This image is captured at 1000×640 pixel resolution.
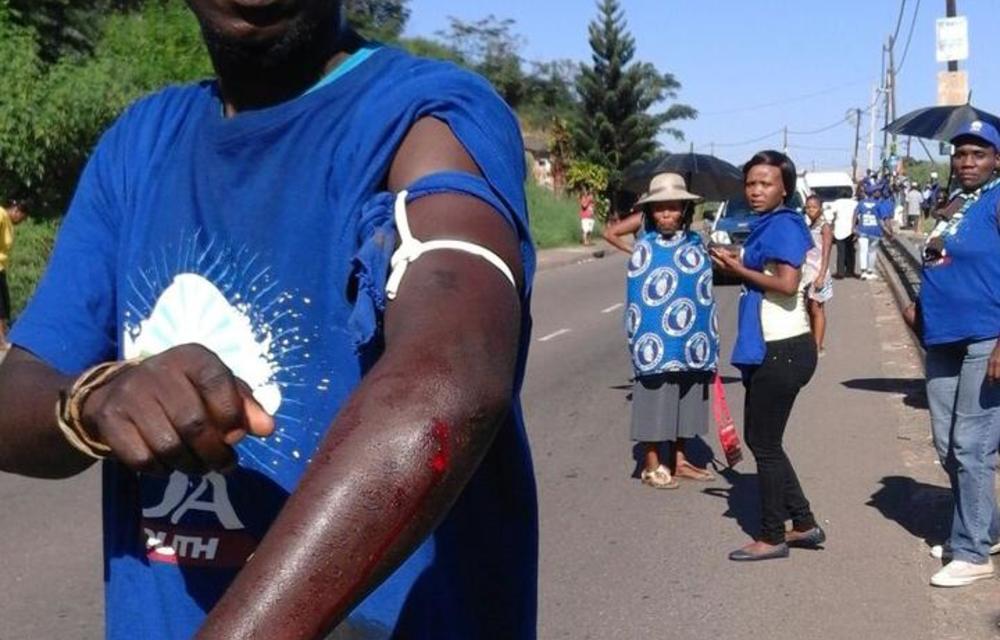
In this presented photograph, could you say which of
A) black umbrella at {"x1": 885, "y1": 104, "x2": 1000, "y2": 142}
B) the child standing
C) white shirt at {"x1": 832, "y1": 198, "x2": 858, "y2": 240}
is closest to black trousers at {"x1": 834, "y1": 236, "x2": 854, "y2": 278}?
white shirt at {"x1": 832, "y1": 198, "x2": 858, "y2": 240}

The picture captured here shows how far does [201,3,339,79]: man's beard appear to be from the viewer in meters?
1.50

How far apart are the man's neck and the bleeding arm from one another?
0.49 meters

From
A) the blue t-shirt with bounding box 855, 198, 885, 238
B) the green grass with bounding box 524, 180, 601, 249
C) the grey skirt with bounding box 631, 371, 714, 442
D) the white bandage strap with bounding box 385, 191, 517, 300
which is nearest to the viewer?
the white bandage strap with bounding box 385, 191, 517, 300

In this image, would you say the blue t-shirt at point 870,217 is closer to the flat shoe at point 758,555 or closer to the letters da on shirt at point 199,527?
the flat shoe at point 758,555

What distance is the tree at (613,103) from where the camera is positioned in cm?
6244

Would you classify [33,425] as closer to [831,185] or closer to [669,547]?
[669,547]

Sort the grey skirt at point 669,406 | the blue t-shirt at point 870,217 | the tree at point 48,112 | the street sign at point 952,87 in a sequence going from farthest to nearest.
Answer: the blue t-shirt at point 870,217, the street sign at point 952,87, the tree at point 48,112, the grey skirt at point 669,406

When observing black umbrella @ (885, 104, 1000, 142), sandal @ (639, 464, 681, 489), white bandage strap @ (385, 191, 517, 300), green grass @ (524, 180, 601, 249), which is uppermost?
white bandage strap @ (385, 191, 517, 300)

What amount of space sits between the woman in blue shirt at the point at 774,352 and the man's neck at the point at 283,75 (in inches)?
229

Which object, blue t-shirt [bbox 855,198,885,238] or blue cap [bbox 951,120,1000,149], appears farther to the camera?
blue t-shirt [bbox 855,198,885,238]

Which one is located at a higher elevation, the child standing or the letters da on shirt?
the letters da on shirt

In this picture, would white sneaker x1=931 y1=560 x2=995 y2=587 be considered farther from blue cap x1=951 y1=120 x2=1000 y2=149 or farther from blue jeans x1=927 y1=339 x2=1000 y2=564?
blue cap x1=951 y1=120 x2=1000 y2=149

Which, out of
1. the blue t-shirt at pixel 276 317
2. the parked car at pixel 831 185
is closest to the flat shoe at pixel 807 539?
the blue t-shirt at pixel 276 317

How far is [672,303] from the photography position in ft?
28.2
